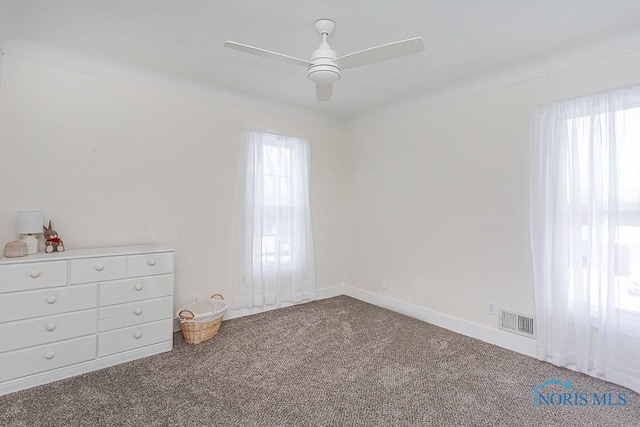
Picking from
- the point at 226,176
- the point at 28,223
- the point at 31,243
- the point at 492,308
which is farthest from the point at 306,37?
the point at 492,308

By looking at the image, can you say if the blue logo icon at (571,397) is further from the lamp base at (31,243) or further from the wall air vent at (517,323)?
the lamp base at (31,243)

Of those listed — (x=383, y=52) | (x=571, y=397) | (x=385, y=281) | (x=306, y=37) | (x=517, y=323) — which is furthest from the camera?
(x=385, y=281)

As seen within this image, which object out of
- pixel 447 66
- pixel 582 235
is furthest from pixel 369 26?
pixel 582 235

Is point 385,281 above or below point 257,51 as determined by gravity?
below

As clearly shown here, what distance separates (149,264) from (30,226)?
85 cm

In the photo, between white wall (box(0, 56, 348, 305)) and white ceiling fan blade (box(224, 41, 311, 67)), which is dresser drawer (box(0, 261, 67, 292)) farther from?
white ceiling fan blade (box(224, 41, 311, 67))

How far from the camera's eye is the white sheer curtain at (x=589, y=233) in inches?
88.8

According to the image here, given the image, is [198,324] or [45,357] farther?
[198,324]

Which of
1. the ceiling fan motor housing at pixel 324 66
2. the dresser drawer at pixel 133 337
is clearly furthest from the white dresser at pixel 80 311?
the ceiling fan motor housing at pixel 324 66

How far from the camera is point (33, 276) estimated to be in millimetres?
2211

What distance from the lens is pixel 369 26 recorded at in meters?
2.21

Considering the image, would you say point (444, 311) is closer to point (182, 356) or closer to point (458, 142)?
point (458, 142)

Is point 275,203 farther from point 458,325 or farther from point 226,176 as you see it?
point 458,325

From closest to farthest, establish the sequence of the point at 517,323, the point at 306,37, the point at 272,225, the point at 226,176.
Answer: the point at 306,37 < the point at 517,323 < the point at 226,176 < the point at 272,225
